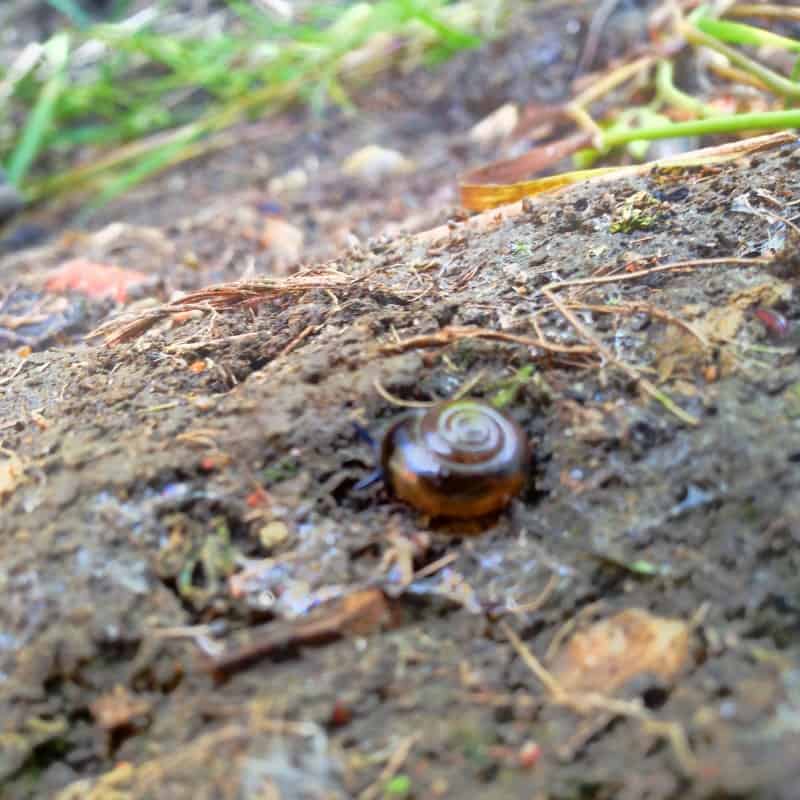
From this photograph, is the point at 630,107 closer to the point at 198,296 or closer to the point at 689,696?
the point at 198,296

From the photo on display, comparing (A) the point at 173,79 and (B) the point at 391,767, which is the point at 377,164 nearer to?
(A) the point at 173,79

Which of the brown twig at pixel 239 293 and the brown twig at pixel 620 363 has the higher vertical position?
the brown twig at pixel 239 293

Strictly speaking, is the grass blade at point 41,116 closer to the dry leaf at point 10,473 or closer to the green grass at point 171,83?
the green grass at point 171,83

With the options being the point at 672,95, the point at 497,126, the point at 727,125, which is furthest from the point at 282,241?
the point at 727,125

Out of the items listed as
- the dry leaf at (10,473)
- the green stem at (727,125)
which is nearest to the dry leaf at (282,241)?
the green stem at (727,125)

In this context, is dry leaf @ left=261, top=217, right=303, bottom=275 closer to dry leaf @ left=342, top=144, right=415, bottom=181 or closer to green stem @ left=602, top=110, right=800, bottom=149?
dry leaf @ left=342, top=144, right=415, bottom=181

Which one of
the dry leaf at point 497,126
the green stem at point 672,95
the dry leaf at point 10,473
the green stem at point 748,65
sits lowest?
the dry leaf at point 497,126

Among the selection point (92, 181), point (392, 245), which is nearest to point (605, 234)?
point (392, 245)
